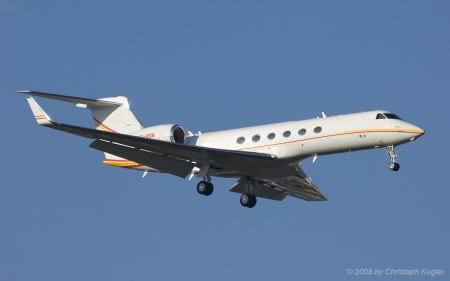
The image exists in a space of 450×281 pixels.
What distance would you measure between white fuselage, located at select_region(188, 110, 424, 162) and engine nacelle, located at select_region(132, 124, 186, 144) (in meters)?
2.10

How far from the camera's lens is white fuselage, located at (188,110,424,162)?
30.0 m

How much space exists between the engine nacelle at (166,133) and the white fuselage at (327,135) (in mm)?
2099

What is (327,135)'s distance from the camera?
99.7 ft

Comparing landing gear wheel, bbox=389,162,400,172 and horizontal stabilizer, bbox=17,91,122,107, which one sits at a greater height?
horizontal stabilizer, bbox=17,91,122,107

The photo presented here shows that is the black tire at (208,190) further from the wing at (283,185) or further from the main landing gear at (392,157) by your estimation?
the main landing gear at (392,157)

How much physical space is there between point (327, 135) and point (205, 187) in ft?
14.0

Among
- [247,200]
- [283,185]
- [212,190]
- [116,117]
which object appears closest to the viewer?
[212,190]

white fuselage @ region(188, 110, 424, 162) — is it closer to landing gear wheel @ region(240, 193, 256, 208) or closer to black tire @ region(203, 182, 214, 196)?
black tire @ region(203, 182, 214, 196)

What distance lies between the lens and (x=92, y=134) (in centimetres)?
3033

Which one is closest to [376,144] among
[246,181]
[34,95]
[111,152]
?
[246,181]

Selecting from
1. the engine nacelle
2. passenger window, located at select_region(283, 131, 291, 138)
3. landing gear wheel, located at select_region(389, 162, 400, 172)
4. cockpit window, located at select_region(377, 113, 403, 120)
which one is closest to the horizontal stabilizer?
the engine nacelle

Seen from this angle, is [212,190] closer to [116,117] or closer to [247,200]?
[247,200]

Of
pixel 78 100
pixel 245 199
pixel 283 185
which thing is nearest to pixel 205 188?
pixel 245 199

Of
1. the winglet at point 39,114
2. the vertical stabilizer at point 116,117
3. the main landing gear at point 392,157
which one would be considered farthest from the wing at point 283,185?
the winglet at point 39,114
